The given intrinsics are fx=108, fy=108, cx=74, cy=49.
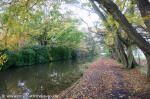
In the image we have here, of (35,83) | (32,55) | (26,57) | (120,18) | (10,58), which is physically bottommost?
(35,83)

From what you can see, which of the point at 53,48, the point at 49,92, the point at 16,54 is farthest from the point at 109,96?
the point at 53,48

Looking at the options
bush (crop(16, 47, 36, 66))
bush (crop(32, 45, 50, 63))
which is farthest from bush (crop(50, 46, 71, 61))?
bush (crop(16, 47, 36, 66))

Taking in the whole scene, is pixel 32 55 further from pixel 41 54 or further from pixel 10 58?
pixel 10 58

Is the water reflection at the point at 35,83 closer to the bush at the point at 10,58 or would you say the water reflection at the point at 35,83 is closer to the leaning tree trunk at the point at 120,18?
the bush at the point at 10,58

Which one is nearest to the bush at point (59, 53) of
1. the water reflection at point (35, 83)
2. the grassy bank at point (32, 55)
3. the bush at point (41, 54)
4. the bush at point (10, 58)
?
the grassy bank at point (32, 55)

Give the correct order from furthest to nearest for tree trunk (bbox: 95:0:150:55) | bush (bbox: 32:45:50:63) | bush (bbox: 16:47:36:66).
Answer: bush (bbox: 32:45:50:63), bush (bbox: 16:47:36:66), tree trunk (bbox: 95:0:150:55)

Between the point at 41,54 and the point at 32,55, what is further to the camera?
the point at 41,54

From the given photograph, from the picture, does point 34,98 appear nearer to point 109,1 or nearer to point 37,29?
point 109,1

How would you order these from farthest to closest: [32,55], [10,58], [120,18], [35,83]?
1. [32,55]
2. [10,58]
3. [35,83]
4. [120,18]

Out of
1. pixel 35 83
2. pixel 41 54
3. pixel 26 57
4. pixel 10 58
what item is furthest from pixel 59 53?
pixel 35 83

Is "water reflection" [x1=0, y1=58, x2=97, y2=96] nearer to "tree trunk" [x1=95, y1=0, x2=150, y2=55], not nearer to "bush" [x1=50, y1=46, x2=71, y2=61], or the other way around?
"tree trunk" [x1=95, y1=0, x2=150, y2=55]

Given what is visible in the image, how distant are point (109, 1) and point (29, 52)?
14589 mm

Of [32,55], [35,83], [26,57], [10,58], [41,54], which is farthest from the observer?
[41,54]

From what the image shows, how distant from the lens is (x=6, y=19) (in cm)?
232
